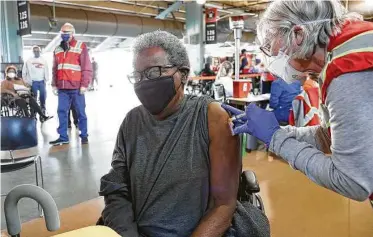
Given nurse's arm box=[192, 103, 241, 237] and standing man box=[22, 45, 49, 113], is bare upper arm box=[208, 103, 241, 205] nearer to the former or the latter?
nurse's arm box=[192, 103, 241, 237]

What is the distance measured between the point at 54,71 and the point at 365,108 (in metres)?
4.79

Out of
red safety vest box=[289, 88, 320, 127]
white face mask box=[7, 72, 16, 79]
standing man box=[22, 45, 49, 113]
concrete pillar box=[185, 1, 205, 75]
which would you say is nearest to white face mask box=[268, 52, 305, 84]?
red safety vest box=[289, 88, 320, 127]

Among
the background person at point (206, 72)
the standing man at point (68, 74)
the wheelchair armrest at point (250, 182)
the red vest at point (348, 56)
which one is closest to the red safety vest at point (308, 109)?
the wheelchair armrest at point (250, 182)

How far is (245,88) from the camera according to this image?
15.3 feet

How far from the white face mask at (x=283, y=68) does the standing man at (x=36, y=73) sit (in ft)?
25.0

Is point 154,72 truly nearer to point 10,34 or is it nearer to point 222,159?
point 222,159

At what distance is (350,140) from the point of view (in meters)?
0.85

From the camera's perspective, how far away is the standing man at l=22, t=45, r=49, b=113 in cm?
787

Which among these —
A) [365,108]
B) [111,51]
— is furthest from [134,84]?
[111,51]

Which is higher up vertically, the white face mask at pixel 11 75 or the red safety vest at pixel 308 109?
the white face mask at pixel 11 75

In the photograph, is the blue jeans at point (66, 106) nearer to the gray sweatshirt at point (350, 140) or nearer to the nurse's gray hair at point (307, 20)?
the nurse's gray hair at point (307, 20)

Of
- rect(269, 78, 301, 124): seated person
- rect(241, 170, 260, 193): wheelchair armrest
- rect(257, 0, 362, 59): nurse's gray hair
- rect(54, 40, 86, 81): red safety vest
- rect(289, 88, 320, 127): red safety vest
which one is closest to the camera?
rect(257, 0, 362, 59): nurse's gray hair

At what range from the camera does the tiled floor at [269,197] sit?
7.88ft

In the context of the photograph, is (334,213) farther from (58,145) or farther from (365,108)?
(58,145)
